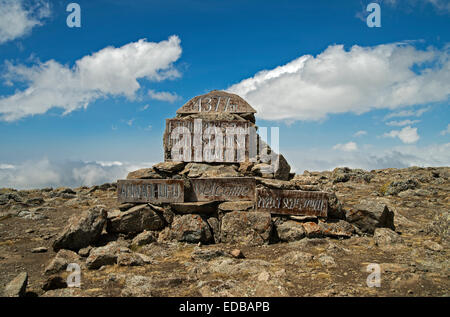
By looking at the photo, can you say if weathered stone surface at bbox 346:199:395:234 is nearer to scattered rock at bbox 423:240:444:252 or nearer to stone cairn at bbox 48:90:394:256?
stone cairn at bbox 48:90:394:256

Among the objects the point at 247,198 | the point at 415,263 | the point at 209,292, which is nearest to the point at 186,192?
the point at 247,198

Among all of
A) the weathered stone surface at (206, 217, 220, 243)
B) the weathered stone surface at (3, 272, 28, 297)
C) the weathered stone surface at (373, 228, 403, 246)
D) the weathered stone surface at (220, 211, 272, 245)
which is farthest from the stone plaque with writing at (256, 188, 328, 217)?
the weathered stone surface at (3, 272, 28, 297)

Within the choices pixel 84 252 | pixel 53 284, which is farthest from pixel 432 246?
pixel 84 252

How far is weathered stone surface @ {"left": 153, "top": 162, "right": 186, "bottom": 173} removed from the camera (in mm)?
10320

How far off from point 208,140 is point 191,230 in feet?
12.5

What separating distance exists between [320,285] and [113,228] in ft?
20.6

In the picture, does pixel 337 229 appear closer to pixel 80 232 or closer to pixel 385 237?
pixel 385 237

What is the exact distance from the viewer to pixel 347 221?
356 inches

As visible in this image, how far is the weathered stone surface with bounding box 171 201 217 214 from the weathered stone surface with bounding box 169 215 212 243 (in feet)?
0.87

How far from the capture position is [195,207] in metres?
9.04

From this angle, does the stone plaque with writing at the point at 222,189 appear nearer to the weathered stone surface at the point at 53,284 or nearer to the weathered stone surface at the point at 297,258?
the weathered stone surface at the point at 297,258

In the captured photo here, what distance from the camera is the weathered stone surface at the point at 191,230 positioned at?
27.9ft

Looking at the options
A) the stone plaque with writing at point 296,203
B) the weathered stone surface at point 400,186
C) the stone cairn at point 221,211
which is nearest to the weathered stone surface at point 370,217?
the stone cairn at point 221,211
